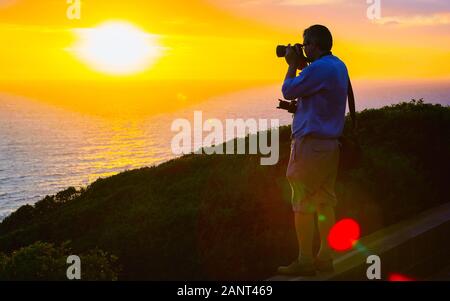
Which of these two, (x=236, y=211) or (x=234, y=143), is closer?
(x=236, y=211)

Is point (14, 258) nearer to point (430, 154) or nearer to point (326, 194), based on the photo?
point (326, 194)

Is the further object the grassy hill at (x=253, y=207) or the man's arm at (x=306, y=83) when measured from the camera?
the grassy hill at (x=253, y=207)

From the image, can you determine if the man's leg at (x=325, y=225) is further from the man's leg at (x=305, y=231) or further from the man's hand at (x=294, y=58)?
the man's hand at (x=294, y=58)

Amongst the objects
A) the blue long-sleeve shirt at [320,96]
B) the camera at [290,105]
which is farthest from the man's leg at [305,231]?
the camera at [290,105]

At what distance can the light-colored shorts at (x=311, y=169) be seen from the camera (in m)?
5.42

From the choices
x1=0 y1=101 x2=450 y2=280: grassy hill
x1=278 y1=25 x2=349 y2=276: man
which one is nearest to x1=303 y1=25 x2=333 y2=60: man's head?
x1=278 y1=25 x2=349 y2=276: man

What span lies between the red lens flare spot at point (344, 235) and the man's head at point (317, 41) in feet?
5.47

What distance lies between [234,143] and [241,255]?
904 centimetres

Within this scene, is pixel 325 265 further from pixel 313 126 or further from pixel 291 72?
pixel 291 72

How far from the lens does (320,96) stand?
17.7 feet

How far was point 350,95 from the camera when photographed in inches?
227

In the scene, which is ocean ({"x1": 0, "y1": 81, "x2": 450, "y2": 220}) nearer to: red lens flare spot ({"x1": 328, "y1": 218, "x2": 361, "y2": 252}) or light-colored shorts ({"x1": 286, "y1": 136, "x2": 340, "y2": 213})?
red lens flare spot ({"x1": 328, "y1": 218, "x2": 361, "y2": 252})

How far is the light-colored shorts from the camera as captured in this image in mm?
5422
